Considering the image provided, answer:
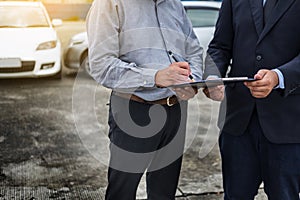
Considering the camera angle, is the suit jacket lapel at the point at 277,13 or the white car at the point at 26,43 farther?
the white car at the point at 26,43

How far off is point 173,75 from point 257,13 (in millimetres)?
557

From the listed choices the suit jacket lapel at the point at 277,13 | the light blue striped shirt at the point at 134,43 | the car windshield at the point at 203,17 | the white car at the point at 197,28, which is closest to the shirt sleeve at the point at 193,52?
the light blue striped shirt at the point at 134,43

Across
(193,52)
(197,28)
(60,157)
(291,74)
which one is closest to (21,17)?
(197,28)

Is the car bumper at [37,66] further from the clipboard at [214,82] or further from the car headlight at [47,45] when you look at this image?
the clipboard at [214,82]

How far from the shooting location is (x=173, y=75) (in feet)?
6.19

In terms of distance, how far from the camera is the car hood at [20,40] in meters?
7.00

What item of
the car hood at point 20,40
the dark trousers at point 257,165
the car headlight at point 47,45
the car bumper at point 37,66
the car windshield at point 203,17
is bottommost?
the car bumper at point 37,66

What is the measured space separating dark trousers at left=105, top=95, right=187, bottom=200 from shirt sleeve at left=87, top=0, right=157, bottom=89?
0.60 feet

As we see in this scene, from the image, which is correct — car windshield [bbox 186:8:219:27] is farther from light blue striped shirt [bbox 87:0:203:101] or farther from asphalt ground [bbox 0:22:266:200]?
light blue striped shirt [bbox 87:0:203:101]

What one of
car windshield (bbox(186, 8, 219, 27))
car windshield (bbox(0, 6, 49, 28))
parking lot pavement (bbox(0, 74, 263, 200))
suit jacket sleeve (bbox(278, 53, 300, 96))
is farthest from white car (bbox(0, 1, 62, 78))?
suit jacket sleeve (bbox(278, 53, 300, 96))

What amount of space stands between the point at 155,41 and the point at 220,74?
41cm

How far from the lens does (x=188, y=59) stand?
7.39 feet

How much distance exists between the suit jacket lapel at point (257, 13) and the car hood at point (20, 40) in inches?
221

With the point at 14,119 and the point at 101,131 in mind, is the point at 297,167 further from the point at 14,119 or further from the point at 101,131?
the point at 14,119
